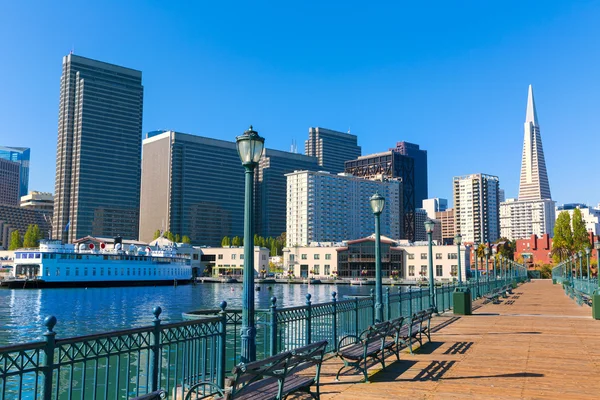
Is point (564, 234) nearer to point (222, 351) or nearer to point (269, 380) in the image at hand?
point (222, 351)

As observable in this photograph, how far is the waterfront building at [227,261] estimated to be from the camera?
170 meters

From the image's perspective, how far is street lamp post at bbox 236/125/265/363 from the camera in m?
9.65

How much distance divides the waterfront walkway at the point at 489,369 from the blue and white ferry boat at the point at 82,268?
359 ft

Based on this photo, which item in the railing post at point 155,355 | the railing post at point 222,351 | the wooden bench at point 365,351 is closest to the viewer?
the railing post at point 155,355

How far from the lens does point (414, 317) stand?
15.0 metres

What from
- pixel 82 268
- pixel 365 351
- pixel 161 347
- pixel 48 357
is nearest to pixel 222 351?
pixel 161 347

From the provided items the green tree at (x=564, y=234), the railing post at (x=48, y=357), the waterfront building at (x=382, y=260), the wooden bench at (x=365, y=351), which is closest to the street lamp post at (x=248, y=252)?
the wooden bench at (x=365, y=351)

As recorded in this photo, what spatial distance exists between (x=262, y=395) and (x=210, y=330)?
1994 mm

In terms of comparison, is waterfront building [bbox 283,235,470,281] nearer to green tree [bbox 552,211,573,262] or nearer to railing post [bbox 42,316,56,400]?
green tree [bbox 552,211,573,262]

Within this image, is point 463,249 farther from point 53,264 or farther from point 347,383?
point 347,383

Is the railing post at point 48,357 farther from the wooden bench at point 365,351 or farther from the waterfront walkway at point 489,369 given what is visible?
the wooden bench at point 365,351

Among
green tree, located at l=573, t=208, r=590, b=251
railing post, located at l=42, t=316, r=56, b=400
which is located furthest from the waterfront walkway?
green tree, located at l=573, t=208, r=590, b=251

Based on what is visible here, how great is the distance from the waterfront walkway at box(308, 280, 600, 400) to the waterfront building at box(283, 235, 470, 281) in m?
128

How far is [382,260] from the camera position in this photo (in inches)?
6009
